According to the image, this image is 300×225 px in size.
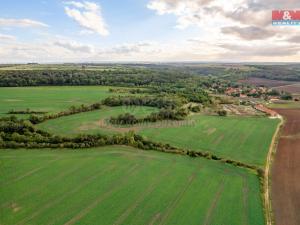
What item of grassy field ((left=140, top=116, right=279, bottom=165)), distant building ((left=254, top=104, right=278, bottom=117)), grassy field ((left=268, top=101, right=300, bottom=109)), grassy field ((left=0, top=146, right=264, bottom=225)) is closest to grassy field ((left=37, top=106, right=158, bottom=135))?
grassy field ((left=140, top=116, right=279, bottom=165))

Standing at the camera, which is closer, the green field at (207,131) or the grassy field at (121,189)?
the grassy field at (121,189)

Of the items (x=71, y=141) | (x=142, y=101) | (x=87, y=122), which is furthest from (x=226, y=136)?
(x=142, y=101)

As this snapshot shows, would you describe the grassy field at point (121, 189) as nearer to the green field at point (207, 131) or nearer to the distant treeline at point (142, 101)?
the green field at point (207, 131)

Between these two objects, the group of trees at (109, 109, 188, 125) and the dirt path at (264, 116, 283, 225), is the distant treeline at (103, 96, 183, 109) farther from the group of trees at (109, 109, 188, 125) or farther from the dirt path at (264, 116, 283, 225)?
the dirt path at (264, 116, 283, 225)

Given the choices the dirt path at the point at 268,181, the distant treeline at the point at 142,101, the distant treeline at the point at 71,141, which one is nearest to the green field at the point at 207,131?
the dirt path at the point at 268,181

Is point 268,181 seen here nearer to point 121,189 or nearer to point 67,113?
point 121,189
